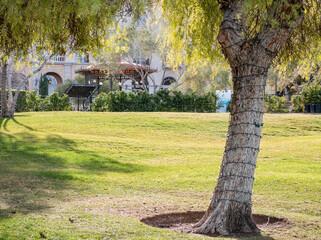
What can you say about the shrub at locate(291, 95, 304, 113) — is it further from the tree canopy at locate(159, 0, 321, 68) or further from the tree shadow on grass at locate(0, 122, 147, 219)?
the tree canopy at locate(159, 0, 321, 68)

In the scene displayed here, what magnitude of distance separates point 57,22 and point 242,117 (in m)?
2.61

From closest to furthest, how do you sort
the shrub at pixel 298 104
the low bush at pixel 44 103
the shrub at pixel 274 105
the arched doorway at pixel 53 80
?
the low bush at pixel 44 103
the shrub at pixel 274 105
the shrub at pixel 298 104
the arched doorway at pixel 53 80

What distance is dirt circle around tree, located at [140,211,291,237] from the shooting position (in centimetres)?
607

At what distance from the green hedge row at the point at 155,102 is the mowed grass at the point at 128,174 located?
351 centimetres

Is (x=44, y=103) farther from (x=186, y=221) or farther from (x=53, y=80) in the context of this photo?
(x=53, y=80)

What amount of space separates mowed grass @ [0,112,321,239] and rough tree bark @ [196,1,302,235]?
50 centimetres

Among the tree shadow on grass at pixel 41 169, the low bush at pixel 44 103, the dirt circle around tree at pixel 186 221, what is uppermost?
the low bush at pixel 44 103

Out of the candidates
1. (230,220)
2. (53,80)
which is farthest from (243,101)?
(53,80)

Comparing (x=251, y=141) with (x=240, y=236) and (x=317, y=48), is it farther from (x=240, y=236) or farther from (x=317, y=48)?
(x=317, y=48)

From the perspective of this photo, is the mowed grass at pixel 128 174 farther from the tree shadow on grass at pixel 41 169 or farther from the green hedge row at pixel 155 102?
the green hedge row at pixel 155 102

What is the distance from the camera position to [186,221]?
21.4 ft

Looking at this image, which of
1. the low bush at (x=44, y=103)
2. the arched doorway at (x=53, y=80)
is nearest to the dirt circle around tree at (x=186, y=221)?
the low bush at (x=44, y=103)

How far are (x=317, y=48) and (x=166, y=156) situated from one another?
6294 millimetres

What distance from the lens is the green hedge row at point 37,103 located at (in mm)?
22750
